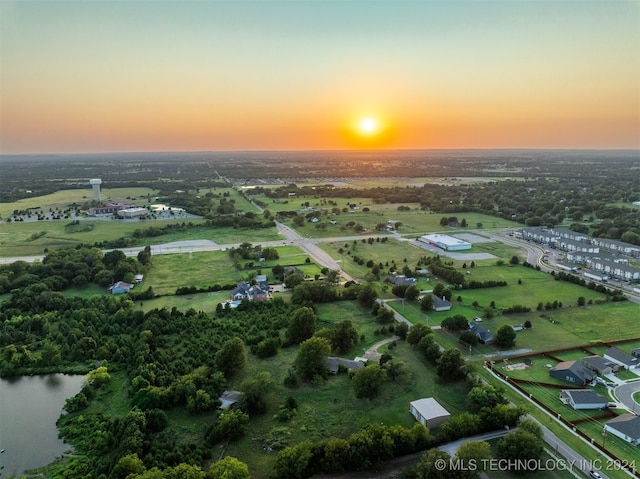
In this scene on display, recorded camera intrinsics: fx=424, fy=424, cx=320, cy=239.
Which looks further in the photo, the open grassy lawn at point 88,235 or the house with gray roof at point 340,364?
the open grassy lawn at point 88,235

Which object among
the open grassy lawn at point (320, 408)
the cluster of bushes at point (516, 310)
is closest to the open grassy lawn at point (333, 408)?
the open grassy lawn at point (320, 408)

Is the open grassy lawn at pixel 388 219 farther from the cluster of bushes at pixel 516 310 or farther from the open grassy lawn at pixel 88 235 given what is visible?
the cluster of bushes at pixel 516 310

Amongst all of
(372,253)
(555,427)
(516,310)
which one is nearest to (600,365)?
(555,427)

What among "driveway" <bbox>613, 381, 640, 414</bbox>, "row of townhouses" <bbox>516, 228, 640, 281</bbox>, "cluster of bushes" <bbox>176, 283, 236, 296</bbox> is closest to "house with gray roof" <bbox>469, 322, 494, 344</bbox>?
"driveway" <bbox>613, 381, 640, 414</bbox>

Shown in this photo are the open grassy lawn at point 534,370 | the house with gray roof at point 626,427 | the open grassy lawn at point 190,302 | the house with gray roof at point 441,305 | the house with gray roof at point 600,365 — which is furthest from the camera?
the open grassy lawn at point 190,302

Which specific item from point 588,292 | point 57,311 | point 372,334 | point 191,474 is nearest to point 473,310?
point 372,334

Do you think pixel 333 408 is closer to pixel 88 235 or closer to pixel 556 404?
pixel 556 404

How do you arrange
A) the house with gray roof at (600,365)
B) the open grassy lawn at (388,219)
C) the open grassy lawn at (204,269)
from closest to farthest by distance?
the house with gray roof at (600,365)
the open grassy lawn at (204,269)
the open grassy lawn at (388,219)
